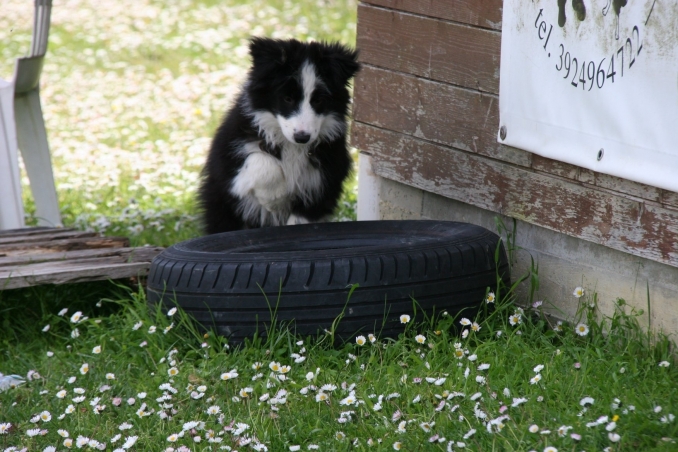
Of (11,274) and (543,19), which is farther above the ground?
(543,19)

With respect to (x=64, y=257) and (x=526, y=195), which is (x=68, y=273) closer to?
(x=64, y=257)

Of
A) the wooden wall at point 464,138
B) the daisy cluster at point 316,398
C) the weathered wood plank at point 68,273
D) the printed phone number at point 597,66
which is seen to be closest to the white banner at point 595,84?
the printed phone number at point 597,66

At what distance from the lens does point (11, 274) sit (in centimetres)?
390

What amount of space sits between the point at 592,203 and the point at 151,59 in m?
8.82

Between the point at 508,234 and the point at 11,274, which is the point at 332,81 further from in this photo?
the point at 11,274

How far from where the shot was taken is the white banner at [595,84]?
2.86 m

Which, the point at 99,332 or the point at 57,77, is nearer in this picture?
the point at 99,332

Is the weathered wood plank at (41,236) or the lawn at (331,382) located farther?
A: the weathered wood plank at (41,236)

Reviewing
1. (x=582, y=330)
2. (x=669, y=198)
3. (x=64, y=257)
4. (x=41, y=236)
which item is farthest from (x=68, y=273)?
(x=669, y=198)

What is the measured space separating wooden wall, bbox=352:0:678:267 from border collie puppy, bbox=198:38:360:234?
29 cm

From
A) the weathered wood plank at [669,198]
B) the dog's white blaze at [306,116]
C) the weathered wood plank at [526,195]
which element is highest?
the dog's white blaze at [306,116]

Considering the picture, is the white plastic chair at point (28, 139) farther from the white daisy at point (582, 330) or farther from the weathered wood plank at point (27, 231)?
the white daisy at point (582, 330)

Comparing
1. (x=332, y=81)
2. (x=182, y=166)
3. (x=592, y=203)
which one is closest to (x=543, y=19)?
(x=592, y=203)

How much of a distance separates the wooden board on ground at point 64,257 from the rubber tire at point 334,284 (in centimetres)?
65
